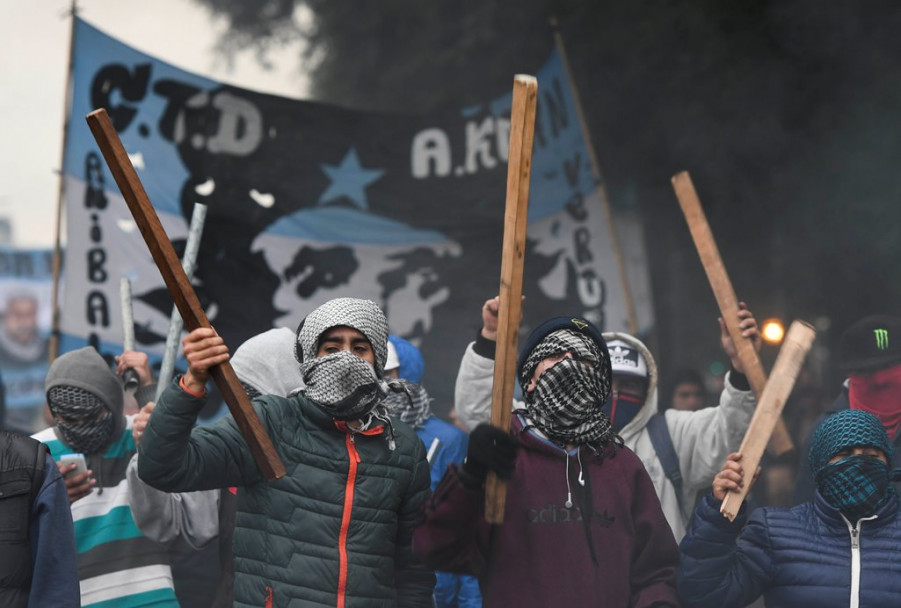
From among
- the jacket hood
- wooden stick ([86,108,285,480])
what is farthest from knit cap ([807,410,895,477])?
wooden stick ([86,108,285,480])

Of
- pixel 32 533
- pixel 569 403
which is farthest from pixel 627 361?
pixel 32 533

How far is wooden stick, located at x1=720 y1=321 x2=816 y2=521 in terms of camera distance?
2.77 metres

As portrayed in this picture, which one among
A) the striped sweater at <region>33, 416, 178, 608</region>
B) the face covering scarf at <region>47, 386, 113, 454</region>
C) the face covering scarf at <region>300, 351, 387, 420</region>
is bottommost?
the striped sweater at <region>33, 416, 178, 608</region>

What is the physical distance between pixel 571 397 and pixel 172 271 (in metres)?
0.95

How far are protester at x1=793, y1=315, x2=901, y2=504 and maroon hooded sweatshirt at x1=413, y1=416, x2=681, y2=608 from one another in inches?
48.6

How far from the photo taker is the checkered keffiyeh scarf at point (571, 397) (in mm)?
2709

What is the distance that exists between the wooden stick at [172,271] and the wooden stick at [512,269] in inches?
19.6

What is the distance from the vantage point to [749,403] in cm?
340

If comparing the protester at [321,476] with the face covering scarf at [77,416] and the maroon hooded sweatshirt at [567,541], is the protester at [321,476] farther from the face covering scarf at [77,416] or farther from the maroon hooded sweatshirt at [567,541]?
the face covering scarf at [77,416]

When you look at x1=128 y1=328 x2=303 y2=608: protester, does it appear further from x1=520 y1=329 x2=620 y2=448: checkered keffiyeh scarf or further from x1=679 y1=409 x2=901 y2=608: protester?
x1=679 y1=409 x2=901 y2=608: protester

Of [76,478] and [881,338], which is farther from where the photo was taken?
[881,338]

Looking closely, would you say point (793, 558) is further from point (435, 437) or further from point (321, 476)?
point (435, 437)

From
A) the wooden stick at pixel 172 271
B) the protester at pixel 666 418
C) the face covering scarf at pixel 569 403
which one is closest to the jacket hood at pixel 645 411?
the protester at pixel 666 418

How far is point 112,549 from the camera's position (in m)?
3.35
